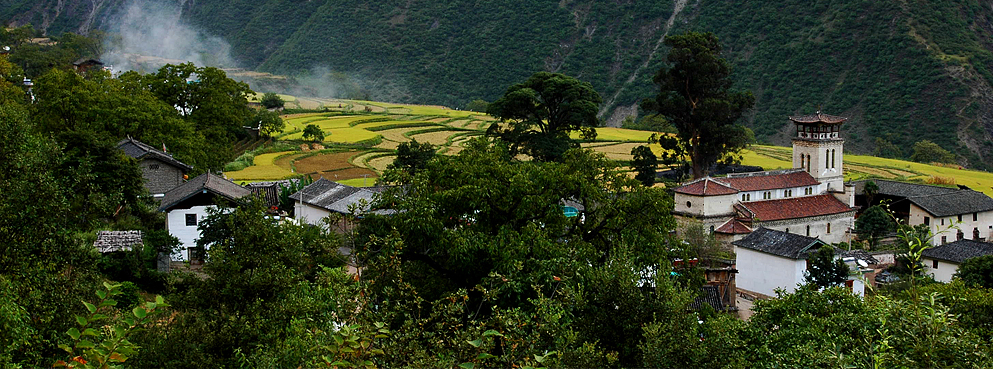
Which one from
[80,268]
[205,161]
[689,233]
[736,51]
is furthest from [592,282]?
[736,51]

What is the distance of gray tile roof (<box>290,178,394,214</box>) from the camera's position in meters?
35.4

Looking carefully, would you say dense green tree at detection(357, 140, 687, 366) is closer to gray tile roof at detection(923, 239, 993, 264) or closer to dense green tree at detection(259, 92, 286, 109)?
gray tile roof at detection(923, 239, 993, 264)

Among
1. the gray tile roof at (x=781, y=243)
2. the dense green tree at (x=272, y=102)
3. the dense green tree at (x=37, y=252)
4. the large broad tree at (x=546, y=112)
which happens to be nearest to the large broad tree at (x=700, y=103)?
the large broad tree at (x=546, y=112)

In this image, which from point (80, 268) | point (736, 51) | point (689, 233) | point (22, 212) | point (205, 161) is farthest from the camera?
point (736, 51)

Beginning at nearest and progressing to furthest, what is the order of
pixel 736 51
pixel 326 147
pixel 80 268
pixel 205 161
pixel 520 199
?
pixel 80 268 → pixel 520 199 → pixel 205 161 → pixel 326 147 → pixel 736 51

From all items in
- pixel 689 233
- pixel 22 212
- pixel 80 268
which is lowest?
pixel 689 233

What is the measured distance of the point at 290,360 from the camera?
34.3 feet

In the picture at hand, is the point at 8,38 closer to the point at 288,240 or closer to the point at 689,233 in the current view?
the point at 689,233

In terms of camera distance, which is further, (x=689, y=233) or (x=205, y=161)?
(x=205, y=161)

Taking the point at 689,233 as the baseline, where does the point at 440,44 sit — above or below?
above

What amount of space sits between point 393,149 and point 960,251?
35253mm

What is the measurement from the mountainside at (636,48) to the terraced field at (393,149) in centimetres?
1033

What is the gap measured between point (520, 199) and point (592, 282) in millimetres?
4124

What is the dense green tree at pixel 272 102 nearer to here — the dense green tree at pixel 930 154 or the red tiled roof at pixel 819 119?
the red tiled roof at pixel 819 119
